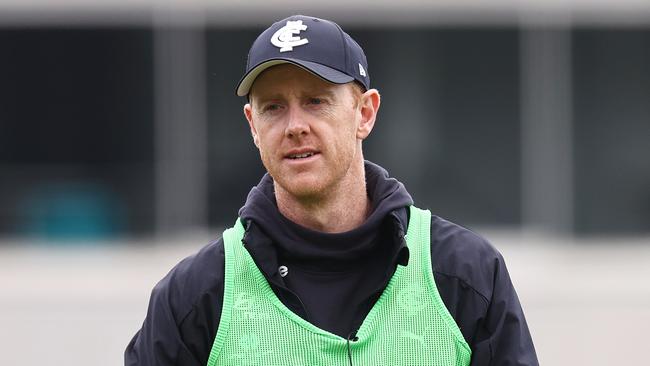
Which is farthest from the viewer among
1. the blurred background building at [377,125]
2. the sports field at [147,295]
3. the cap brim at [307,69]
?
the blurred background building at [377,125]

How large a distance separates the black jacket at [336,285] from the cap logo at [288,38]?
16.2 inches

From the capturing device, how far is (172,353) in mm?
3348

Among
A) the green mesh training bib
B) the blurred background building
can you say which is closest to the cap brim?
the green mesh training bib

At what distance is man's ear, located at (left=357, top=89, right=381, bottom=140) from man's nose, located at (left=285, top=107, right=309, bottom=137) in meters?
0.21

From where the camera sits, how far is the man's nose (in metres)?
3.37

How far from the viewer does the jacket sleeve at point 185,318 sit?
3350mm

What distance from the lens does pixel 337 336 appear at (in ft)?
11.0

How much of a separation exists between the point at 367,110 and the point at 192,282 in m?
0.65

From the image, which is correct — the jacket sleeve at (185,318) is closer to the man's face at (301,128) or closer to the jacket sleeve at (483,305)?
the man's face at (301,128)

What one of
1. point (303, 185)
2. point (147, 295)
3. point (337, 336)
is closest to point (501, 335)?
point (337, 336)

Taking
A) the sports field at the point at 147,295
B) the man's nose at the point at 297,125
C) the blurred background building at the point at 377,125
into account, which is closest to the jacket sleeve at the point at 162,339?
the man's nose at the point at 297,125

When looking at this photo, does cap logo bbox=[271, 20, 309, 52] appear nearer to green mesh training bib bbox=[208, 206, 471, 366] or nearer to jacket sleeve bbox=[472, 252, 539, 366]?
green mesh training bib bbox=[208, 206, 471, 366]

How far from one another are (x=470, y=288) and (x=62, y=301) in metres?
10.0

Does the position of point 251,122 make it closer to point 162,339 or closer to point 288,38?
point 288,38
